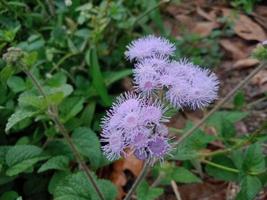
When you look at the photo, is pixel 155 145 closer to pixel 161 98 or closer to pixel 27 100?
pixel 161 98

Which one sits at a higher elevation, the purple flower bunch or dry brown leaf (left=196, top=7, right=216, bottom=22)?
the purple flower bunch

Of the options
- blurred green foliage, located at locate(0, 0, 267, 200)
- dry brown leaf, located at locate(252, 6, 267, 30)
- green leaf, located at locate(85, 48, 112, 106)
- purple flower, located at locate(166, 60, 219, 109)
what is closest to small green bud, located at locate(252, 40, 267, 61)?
purple flower, located at locate(166, 60, 219, 109)

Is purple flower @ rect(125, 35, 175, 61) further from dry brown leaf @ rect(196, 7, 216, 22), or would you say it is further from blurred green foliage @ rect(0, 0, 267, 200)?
dry brown leaf @ rect(196, 7, 216, 22)

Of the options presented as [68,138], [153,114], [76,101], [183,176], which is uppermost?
[153,114]

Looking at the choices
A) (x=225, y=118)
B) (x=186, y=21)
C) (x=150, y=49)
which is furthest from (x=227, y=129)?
(x=186, y=21)

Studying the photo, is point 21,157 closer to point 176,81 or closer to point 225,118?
point 176,81

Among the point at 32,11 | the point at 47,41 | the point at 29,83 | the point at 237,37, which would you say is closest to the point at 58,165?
the point at 29,83
